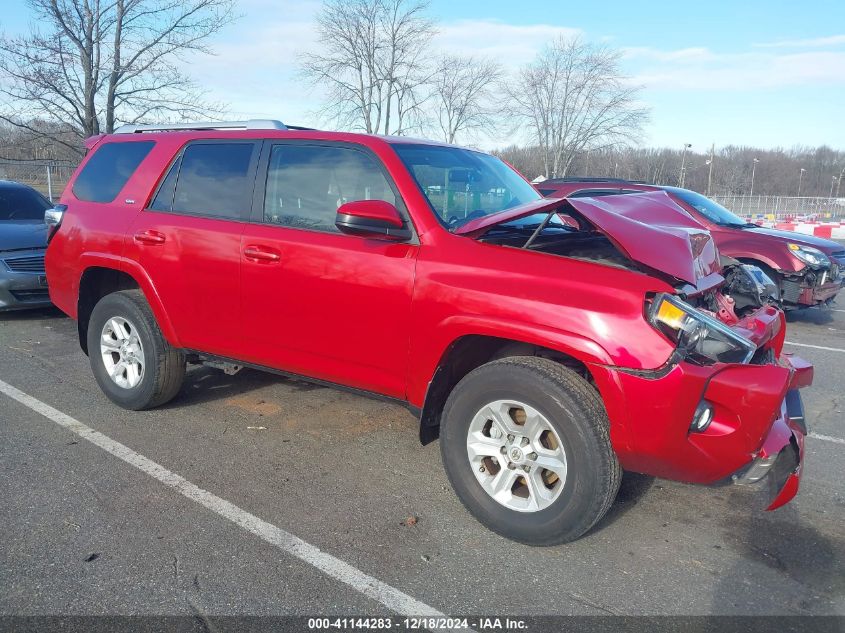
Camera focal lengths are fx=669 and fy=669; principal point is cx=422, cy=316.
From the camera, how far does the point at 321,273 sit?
361 cm

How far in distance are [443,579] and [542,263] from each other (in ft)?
4.68

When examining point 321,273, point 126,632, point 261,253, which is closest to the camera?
point 126,632

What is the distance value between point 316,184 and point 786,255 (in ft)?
21.8

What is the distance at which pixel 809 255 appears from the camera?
8.14 metres

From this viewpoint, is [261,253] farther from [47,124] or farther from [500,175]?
[47,124]

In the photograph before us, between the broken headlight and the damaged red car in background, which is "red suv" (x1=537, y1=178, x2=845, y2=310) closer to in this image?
the damaged red car in background

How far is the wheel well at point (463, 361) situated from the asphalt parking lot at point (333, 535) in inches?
18.5

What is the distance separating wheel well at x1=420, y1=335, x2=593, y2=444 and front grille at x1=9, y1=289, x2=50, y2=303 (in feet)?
19.5

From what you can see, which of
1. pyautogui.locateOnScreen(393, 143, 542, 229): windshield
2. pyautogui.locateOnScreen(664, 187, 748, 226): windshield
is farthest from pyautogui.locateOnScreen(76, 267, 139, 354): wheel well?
pyautogui.locateOnScreen(664, 187, 748, 226): windshield

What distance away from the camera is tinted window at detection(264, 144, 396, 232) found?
3705mm

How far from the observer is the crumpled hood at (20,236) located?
301 inches

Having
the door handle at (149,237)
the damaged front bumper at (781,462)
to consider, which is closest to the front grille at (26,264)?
the door handle at (149,237)

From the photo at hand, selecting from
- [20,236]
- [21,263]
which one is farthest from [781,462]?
[20,236]

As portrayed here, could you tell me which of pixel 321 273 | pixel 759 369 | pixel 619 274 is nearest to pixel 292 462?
pixel 321 273
